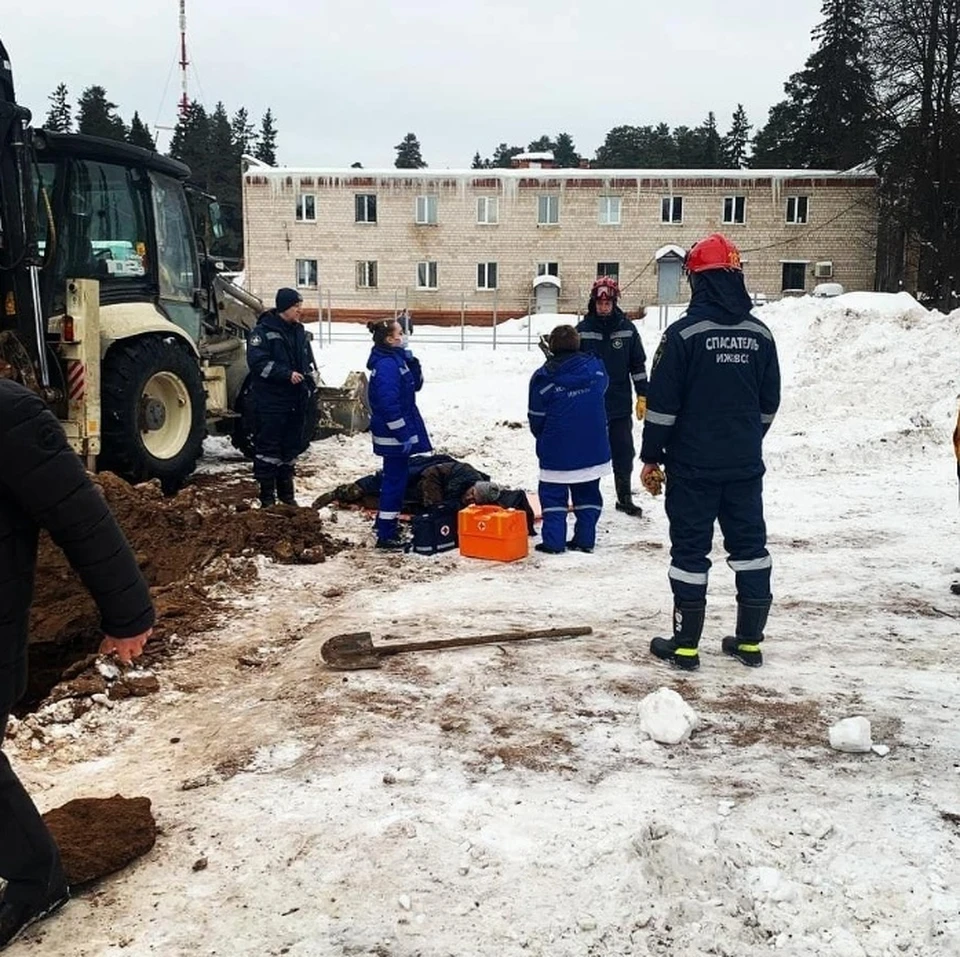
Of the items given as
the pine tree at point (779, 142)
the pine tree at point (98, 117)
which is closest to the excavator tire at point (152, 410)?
the pine tree at point (779, 142)

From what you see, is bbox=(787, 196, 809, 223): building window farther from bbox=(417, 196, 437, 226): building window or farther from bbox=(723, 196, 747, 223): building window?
bbox=(417, 196, 437, 226): building window

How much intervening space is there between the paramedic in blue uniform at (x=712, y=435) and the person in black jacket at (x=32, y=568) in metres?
2.68

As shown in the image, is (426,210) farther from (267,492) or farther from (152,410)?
(267,492)

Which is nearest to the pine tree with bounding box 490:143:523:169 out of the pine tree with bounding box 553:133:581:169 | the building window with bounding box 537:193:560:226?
the pine tree with bounding box 553:133:581:169

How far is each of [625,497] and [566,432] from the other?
1.82m

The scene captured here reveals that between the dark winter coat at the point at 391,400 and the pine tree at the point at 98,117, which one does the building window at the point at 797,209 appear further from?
the pine tree at the point at 98,117

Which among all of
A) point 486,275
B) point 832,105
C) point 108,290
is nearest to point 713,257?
point 108,290

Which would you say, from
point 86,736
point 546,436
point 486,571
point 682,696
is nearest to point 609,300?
point 546,436

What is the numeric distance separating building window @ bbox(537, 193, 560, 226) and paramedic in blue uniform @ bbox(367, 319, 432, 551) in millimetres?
30704

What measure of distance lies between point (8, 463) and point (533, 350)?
2197 centimetres

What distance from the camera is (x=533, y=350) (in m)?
23.9

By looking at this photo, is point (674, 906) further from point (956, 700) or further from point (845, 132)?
point (845, 132)

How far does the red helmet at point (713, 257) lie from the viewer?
14.9ft

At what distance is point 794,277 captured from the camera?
3756 centimetres
